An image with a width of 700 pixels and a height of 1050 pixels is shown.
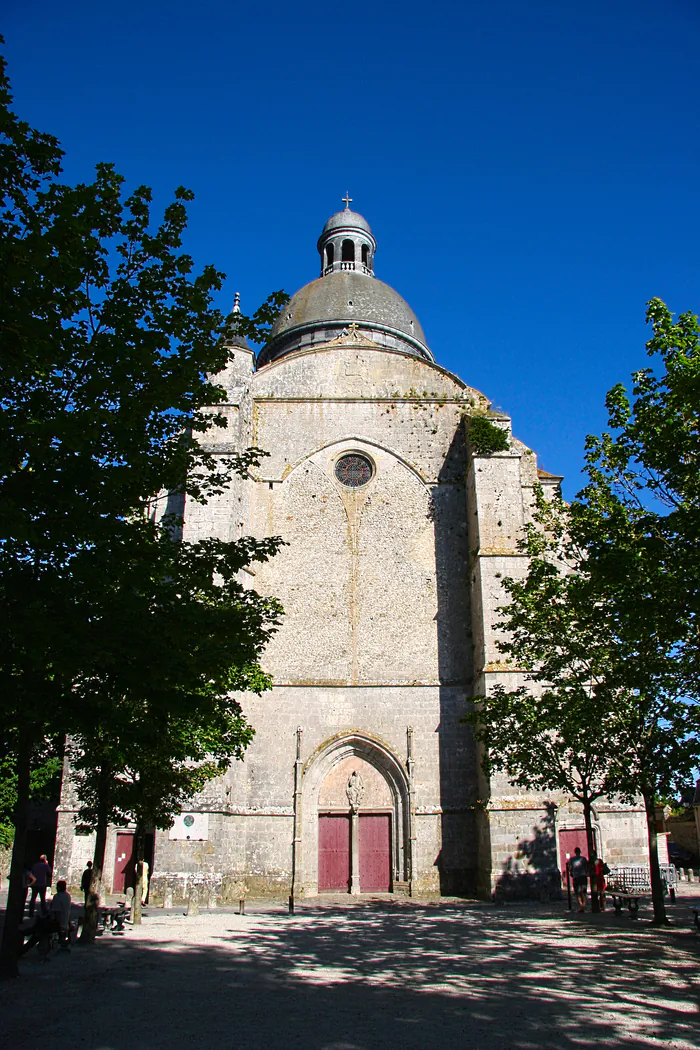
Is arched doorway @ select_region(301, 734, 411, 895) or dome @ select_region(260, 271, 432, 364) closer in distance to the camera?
arched doorway @ select_region(301, 734, 411, 895)

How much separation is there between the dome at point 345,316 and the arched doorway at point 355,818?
14.3m

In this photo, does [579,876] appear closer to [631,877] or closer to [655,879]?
[655,879]

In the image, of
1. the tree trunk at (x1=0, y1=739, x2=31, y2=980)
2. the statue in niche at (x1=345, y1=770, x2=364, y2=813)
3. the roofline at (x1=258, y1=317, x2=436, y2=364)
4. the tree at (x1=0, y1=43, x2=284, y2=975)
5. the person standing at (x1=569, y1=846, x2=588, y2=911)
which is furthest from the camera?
the roofline at (x1=258, y1=317, x2=436, y2=364)

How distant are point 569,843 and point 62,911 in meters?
11.6

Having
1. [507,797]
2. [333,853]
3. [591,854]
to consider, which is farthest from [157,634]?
[333,853]

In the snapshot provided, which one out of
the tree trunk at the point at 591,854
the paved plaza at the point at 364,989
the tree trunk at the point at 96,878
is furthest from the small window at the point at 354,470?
the paved plaza at the point at 364,989

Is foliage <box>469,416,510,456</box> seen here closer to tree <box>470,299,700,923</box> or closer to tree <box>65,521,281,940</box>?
tree <box>470,299,700,923</box>

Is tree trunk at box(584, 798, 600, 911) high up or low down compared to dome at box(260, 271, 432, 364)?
down

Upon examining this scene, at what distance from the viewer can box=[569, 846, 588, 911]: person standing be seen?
571 inches

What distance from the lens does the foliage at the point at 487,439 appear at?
65.5 ft

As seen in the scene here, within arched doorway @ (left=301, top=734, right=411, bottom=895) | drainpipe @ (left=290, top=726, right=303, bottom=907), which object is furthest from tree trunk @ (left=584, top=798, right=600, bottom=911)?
drainpipe @ (left=290, top=726, right=303, bottom=907)

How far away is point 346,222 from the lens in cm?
3250

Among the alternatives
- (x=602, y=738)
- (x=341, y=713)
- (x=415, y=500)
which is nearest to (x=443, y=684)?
(x=341, y=713)

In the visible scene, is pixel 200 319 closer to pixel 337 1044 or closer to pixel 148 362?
pixel 148 362
